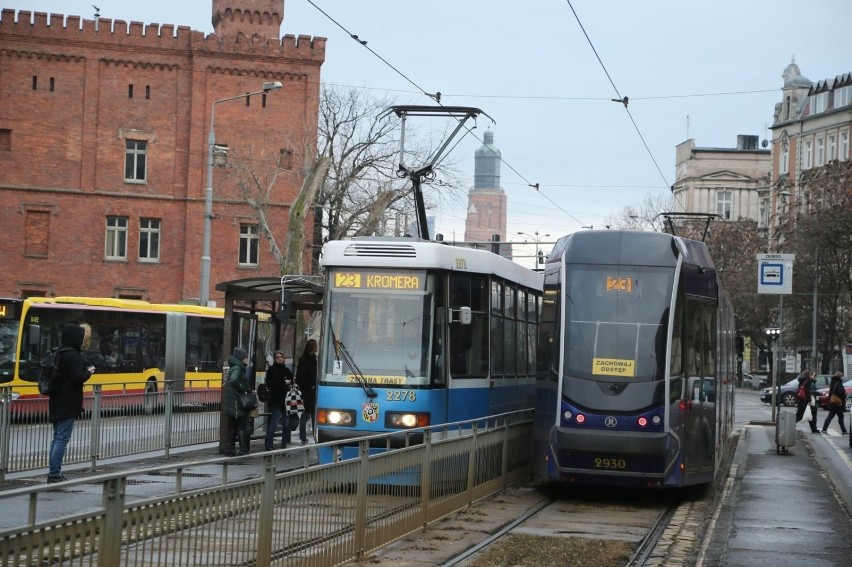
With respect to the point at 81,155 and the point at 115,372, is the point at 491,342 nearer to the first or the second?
the point at 115,372

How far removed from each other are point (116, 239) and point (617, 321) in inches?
1704

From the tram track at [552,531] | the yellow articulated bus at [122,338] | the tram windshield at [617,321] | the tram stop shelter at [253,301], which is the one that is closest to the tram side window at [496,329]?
the tram track at [552,531]

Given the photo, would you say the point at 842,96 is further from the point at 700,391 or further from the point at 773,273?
the point at 700,391

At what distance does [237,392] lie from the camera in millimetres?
20188

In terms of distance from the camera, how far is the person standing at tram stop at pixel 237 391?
65.7 ft

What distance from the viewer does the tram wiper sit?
16.3 m

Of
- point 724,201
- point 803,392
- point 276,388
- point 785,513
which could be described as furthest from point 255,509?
point 724,201

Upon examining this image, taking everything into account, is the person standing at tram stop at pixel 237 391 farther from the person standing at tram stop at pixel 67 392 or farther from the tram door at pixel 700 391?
the tram door at pixel 700 391

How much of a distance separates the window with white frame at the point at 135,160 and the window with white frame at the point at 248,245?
4709mm

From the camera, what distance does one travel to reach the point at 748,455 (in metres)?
25.3

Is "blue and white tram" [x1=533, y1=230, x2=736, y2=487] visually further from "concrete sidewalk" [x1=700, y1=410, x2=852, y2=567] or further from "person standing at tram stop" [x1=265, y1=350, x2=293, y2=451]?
"person standing at tram stop" [x1=265, y1=350, x2=293, y2=451]

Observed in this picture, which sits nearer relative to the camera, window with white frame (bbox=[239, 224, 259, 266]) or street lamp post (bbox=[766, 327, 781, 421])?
street lamp post (bbox=[766, 327, 781, 421])

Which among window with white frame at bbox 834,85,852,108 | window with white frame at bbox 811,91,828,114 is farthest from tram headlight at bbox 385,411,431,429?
window with white frame at bbox 811,91,828,114

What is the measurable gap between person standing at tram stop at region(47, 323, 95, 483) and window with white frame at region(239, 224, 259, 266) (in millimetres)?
41924
